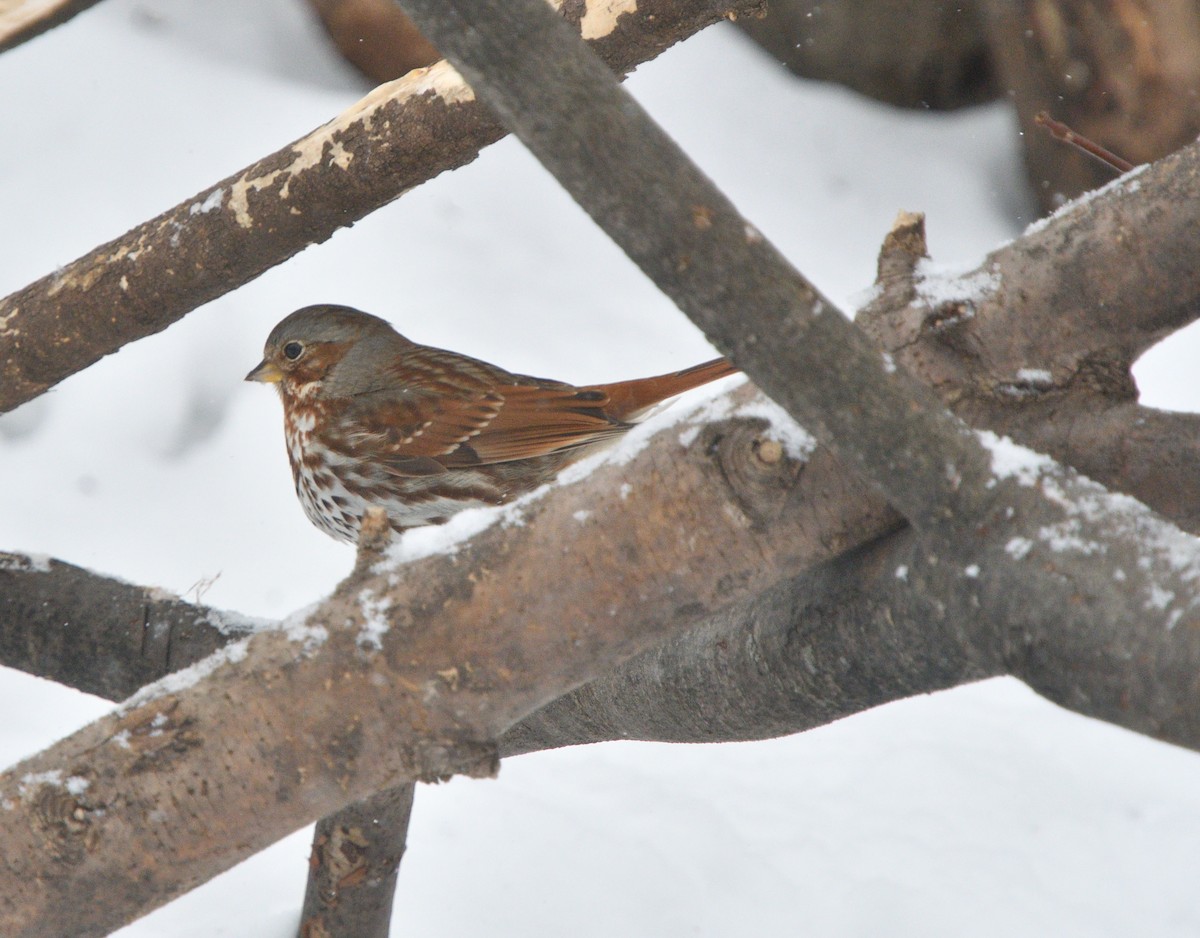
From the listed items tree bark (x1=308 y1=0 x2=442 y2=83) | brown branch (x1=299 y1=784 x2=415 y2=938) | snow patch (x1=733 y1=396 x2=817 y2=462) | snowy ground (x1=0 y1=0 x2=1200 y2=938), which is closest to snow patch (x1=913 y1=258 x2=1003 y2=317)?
snow patch (x1=733 y1=396 x2=817 y2=462)

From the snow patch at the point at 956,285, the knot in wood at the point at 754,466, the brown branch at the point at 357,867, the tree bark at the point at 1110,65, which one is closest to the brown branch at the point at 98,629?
the brown branch at the point at 357,867

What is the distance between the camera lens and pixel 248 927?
110 inches

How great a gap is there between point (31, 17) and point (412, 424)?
2763 mm

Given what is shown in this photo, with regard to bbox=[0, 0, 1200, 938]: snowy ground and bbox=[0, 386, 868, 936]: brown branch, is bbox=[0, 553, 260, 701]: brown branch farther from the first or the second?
bbox=[0, 386, 868, 936]: brown branch

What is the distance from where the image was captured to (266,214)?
7.77 feet

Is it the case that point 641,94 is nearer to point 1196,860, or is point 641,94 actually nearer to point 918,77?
point 918,77

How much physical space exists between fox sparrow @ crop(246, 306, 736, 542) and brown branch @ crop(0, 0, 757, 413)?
0.55 meters

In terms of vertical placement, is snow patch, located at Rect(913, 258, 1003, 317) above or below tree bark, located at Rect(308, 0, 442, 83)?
below

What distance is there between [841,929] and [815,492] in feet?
5.98

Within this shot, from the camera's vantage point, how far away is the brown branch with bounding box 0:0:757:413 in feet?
7.26

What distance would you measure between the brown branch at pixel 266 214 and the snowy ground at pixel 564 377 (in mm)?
726

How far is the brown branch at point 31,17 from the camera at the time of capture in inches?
176

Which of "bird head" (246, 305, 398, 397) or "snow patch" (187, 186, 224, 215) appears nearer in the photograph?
"snow patch" (187, 186, 224, 215)

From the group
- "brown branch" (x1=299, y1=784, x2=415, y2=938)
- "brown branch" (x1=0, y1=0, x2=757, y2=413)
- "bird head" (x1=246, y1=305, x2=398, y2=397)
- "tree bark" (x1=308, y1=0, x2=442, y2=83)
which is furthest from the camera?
"tree bark" (x1=308, y1=0, x2=442, y2=83)
